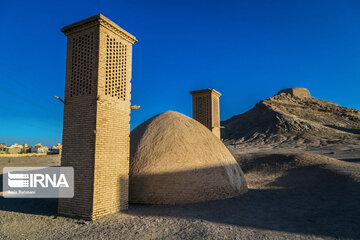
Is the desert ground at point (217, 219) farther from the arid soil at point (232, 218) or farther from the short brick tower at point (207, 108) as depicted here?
the short brick tower at point (207, 108)

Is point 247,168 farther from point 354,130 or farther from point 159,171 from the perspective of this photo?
point 354,130

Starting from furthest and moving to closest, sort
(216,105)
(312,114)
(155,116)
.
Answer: (312,114) → (216,105) → (155,116)

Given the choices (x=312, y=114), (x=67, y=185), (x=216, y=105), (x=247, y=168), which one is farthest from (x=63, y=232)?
(x=312, y=114)

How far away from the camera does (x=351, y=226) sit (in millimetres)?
5887

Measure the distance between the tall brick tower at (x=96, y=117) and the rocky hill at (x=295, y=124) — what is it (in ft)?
111

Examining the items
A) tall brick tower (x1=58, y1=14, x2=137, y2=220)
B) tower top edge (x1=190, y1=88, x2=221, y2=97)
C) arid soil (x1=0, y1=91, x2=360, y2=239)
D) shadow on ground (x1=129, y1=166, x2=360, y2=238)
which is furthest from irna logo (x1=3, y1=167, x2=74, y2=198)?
tower top edge (x1=190, y1=88, x2=221, y2=97)

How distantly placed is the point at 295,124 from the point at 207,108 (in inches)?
1412

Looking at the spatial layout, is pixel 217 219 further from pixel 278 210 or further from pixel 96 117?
pixel 96 117

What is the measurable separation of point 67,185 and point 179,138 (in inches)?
163

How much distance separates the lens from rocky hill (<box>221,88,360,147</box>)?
38.3 meters

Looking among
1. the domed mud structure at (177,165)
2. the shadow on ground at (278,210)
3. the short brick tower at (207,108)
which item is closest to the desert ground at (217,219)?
the shadow on ground at (278,210)

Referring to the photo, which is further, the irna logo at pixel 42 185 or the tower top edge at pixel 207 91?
the tower top edge at pixel 207 91

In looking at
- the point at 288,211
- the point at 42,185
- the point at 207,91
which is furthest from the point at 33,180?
the point at 288,211

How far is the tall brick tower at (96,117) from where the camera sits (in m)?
6.31
